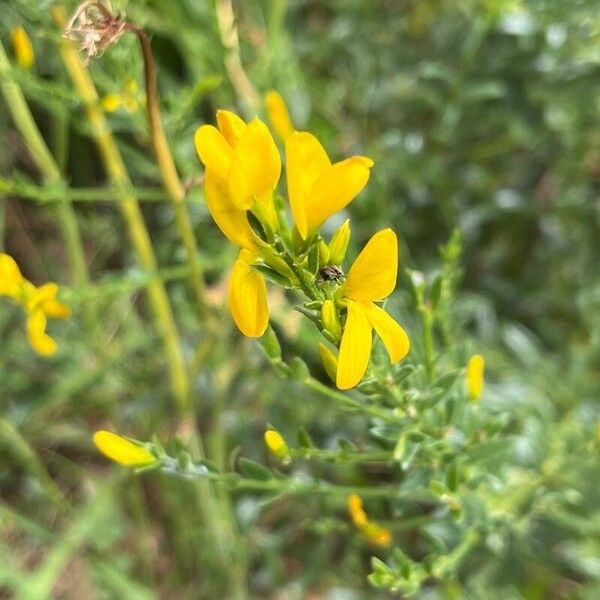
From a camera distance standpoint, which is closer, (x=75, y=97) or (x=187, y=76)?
(x=75, y=97)

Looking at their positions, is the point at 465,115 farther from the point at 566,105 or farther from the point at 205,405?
the point at 205,405

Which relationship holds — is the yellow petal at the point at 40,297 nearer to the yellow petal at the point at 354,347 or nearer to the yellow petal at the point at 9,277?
the yellow petal at the point at 9,277

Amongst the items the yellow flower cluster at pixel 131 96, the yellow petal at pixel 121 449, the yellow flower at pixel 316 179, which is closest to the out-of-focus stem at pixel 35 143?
the yellow flower cluster at pixel 131 96

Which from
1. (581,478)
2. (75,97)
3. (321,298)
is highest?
(75,97)

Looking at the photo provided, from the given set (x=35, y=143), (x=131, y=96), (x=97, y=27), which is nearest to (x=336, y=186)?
(x=97, y=27)

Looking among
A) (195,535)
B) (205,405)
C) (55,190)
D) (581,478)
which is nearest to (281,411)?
(205,405)

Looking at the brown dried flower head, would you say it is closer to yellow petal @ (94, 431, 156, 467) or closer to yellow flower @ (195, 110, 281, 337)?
yellow flower @ (195, 110, 281, 337)
